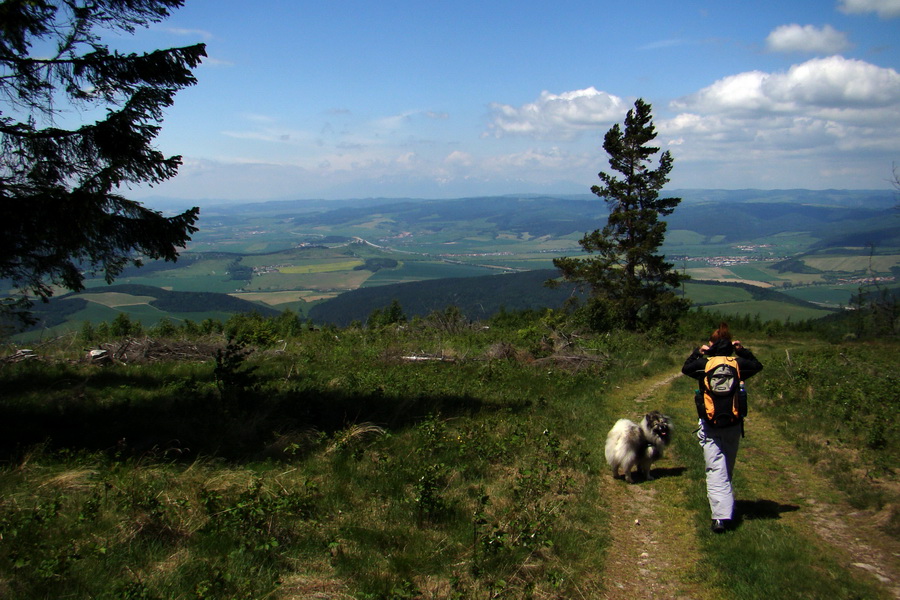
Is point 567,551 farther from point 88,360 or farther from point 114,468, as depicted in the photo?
point 88,360

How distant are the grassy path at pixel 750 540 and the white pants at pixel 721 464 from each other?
0.83ft

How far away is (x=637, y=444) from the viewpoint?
689 cm

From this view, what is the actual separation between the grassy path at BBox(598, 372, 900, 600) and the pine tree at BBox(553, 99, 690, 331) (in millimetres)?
18225

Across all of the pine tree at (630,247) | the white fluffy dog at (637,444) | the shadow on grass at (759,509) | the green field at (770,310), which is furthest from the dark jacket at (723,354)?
the green field at (770,310)

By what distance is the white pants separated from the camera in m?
5.20

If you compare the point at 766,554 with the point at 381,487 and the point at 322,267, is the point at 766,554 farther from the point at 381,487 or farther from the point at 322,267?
the point at 322,267

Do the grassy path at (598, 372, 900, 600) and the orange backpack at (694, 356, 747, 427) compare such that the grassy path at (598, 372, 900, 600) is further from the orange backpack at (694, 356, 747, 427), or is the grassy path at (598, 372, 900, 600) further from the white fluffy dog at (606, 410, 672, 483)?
the orange backpack at (694, 356, 747, 427)

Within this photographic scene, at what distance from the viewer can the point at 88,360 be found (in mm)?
10688

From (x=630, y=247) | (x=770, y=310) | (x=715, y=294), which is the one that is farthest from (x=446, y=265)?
(x=630, y=247)

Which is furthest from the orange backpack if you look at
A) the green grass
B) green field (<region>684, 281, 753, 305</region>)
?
green field (<region>684, 281, 753, 305</region>)

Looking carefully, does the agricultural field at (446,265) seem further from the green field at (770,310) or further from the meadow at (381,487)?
the meadow at (381,487)

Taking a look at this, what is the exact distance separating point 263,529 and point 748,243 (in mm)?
213711

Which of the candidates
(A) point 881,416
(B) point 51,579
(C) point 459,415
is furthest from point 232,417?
(A) point 881,416

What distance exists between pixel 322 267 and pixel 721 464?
4761 inches
